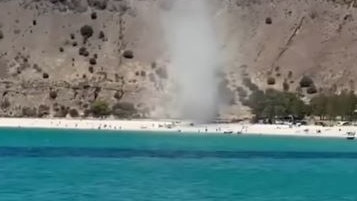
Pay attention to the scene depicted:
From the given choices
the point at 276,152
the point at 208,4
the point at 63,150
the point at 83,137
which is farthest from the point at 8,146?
the point at 208,4

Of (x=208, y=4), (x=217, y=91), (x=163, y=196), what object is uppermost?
(x=208, y=4)

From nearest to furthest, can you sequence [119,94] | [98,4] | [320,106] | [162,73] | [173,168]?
[173,168] → [320,106] → [119,94] → [162,73] → [98,4]

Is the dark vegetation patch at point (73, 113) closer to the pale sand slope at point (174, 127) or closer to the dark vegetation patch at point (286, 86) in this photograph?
the pale sand slope at point (174, 127)

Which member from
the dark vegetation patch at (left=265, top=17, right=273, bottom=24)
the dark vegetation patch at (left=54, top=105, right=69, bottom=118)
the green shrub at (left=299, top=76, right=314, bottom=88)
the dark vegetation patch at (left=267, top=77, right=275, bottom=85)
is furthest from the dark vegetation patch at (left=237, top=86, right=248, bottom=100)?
the dark vegetation patch at (left=54, top=105, right=69, bottom=118)

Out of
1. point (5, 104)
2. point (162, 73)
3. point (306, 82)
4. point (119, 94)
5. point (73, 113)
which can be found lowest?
point (73, 113)

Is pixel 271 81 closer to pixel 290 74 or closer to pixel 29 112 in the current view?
pixel 290 74

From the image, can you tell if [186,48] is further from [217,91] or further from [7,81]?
[7,81]

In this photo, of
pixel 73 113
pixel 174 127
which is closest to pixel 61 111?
pixel 73 113
